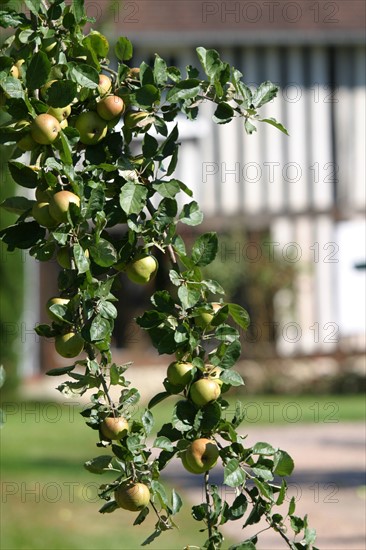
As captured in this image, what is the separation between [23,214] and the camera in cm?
198

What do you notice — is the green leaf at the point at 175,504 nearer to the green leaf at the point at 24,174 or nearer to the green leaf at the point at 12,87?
the green leaf at the point at 24,174

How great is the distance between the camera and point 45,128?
5.97ft

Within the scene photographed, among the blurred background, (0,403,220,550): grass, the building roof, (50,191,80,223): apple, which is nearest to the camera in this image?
(50,191,80,223): apple

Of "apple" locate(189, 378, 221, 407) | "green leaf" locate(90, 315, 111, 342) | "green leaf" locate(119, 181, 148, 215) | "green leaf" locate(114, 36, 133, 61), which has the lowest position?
"apple" locate(189, 378, 221, 407)

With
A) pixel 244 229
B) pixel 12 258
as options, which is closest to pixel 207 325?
pixel 12 258

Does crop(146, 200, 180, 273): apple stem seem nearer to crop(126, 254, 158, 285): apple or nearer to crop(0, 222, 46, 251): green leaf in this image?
crop(126, 254, 158, 285): apple

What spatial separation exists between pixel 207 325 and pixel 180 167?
44.2ft

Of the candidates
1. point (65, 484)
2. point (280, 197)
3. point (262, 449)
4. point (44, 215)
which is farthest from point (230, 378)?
point (280, 197)

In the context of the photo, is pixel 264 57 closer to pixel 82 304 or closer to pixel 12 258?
pixel 12 258

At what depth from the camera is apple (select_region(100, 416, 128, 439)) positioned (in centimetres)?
184

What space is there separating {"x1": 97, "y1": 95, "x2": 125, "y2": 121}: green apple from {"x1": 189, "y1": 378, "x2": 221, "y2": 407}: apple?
0.52 meters

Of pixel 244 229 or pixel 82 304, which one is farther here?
pixel 244 229

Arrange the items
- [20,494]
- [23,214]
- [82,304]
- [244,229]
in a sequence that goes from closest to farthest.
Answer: [82,304]
[23,214]
[20,494]
[244,229]

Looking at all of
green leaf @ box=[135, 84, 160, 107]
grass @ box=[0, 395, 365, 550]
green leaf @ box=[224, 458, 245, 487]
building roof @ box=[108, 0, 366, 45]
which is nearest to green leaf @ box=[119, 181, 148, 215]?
green leaf @ box=[135, 84, 160, 107]
